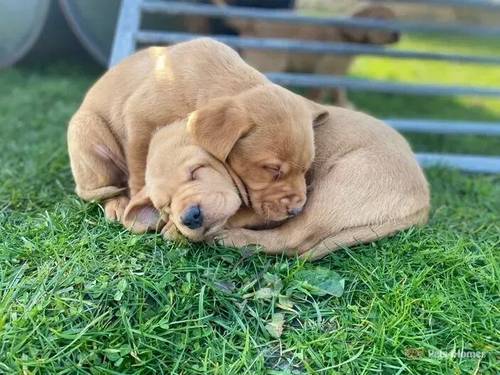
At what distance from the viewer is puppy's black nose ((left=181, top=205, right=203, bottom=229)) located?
2838 mm

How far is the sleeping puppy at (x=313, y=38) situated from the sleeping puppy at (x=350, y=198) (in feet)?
10.1

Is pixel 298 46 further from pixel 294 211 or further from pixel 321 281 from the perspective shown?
pixel 321 281

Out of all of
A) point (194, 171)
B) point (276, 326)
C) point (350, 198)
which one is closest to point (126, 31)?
point (194, 171)

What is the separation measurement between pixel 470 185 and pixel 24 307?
3671mm

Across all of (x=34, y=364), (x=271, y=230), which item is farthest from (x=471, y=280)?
(x=34, y=364)

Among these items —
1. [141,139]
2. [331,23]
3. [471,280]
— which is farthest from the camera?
[331,23]

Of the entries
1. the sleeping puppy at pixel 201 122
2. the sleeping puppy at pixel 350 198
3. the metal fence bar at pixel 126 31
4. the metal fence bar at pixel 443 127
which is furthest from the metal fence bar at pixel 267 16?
the sleeping puppy at pixel 350 198

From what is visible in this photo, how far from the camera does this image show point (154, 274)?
2893 mm

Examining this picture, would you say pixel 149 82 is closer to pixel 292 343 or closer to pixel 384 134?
pixel 384 134

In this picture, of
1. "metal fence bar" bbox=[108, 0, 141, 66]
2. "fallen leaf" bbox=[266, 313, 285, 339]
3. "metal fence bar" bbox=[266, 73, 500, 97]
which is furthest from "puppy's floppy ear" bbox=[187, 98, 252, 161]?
"metal fence bar" bbox=[266, 73, 500, 97]

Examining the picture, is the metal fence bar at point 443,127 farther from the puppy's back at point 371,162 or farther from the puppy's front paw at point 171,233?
the puppy's front paw at point 171,233

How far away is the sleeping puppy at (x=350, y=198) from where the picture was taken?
320cm

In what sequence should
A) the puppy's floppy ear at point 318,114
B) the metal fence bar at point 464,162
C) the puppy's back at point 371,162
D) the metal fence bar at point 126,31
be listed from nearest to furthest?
the puppy's back at point 371,162, the puppy's floppy ear at point 318,114, the metal fence bar at point 126,31, the metal fence bar at point 464,162

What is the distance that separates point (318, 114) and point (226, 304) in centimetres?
121
